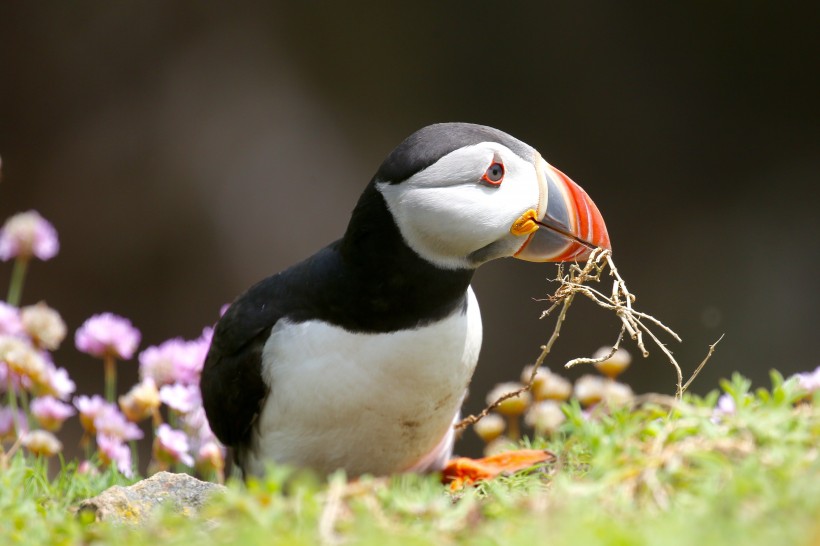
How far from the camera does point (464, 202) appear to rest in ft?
9.29

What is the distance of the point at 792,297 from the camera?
6.93 m

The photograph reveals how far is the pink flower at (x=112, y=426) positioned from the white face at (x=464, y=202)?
127 cm

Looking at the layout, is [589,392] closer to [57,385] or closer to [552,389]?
[552,389]

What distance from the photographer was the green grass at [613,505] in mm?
1539

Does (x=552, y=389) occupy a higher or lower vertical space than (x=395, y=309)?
lower

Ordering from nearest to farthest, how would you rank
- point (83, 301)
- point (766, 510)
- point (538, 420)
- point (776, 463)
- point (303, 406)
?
1. point (766, 510)
2. point (776, 463)
3. point (303, 406)
4. point (538, 420)
5. point (83, 301)

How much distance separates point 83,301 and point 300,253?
138cm

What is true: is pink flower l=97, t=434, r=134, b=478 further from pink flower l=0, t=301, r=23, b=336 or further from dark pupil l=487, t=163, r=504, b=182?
dark pupil l=487, t=163, r=504, b=182

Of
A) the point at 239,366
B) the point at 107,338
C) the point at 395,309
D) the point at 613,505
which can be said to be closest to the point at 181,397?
the point at 107,338

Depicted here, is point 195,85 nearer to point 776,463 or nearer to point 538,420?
point 538,420

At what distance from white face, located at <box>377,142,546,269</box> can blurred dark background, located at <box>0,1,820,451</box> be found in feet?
12.9

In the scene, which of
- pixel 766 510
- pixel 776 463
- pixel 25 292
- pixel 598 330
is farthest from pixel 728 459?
pixel 25 292

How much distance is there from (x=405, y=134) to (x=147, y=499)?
4731mm

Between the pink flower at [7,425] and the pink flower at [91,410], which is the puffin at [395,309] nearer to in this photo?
the pink flower at [91,410]
